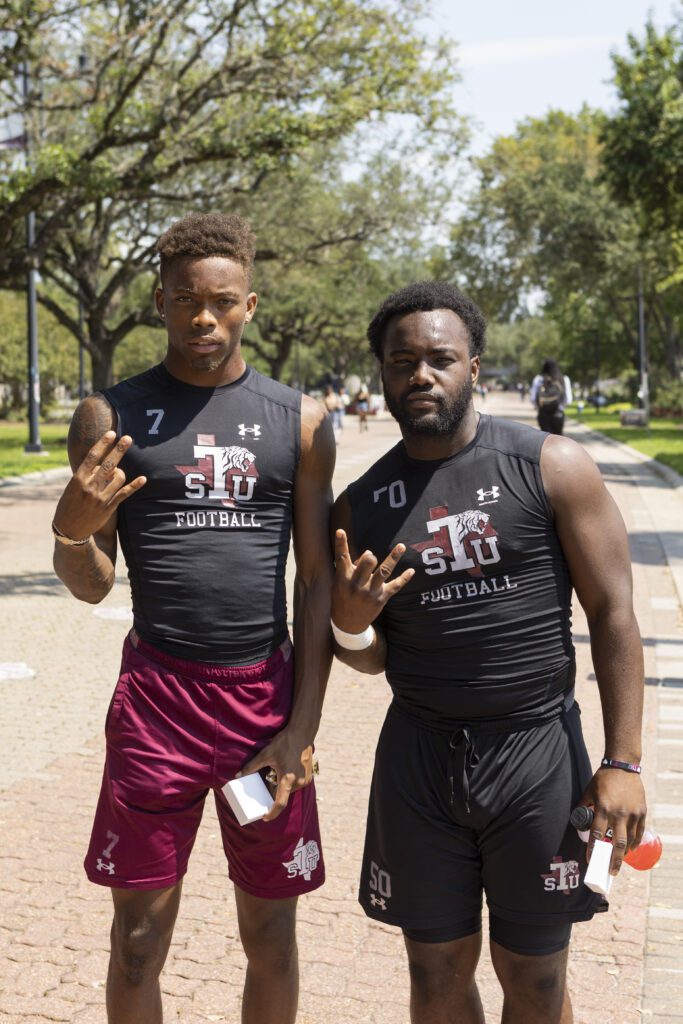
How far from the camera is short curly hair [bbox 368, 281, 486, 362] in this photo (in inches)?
109

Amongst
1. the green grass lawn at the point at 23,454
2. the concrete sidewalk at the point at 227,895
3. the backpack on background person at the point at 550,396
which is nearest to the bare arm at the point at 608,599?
the concrete sidewalk at the point at 227,895

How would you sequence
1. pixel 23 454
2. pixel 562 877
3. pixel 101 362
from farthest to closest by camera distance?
pixel 101 362 < pixel 23 454 < pixel 562 877

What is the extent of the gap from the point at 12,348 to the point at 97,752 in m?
42.1

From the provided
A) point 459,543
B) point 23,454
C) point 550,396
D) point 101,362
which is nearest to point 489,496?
point 459,543

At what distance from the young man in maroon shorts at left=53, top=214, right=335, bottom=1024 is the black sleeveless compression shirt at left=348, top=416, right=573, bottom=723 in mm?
305

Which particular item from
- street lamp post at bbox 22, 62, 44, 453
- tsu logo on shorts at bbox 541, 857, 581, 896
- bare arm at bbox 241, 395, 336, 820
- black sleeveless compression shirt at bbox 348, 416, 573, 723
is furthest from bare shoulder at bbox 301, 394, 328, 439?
street lamp post at bbox 22, 62, 44, 453

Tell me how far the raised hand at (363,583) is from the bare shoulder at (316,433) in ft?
1.14

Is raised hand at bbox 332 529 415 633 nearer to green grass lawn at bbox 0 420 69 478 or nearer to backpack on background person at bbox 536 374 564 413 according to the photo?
green grass lawn at bbox 0 420 69 478

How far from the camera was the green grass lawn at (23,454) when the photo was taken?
76.8 feet

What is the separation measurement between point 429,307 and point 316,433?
1.51ft

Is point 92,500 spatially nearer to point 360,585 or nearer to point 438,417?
point 360,585

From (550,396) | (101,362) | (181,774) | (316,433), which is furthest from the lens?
(101,362)

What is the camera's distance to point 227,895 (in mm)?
4492

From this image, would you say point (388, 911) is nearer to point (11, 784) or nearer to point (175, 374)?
point (175, 374)
